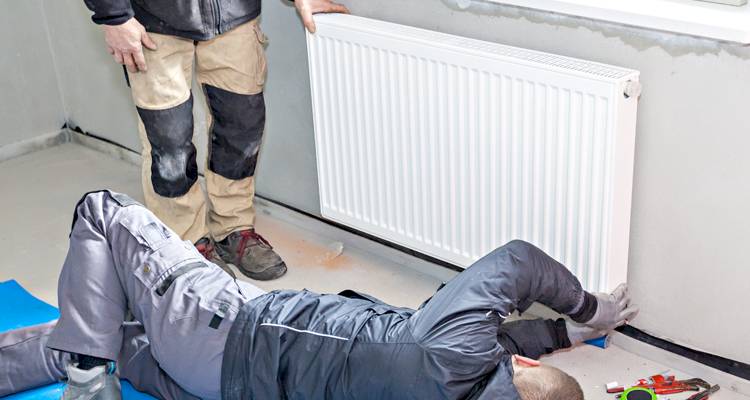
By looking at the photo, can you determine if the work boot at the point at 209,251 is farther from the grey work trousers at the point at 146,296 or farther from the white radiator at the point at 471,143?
the grey work trousers at the point at 146,296

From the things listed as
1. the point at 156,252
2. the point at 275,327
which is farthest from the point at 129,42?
the point at 275,327

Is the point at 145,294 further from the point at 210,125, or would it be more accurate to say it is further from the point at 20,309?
the point at 210,125

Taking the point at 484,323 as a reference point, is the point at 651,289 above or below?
below

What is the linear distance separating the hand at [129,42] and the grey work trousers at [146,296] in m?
0.57

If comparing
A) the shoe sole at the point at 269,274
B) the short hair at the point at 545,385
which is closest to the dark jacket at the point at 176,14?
the shoe sole at the point at 269,274

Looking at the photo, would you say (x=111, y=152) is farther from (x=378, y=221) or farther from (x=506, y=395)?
(x=506, y=395)

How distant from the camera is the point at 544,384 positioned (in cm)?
168

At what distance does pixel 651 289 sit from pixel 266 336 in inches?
37.9

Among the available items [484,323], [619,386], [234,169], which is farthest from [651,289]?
[234,169]

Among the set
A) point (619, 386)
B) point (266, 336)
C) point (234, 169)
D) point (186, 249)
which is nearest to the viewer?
point (266, 336)

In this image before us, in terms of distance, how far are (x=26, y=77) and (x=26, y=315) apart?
145 cm

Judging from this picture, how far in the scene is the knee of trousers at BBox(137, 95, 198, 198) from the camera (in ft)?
8.63

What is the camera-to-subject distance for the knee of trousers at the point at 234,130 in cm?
273

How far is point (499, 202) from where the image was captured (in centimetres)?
236
